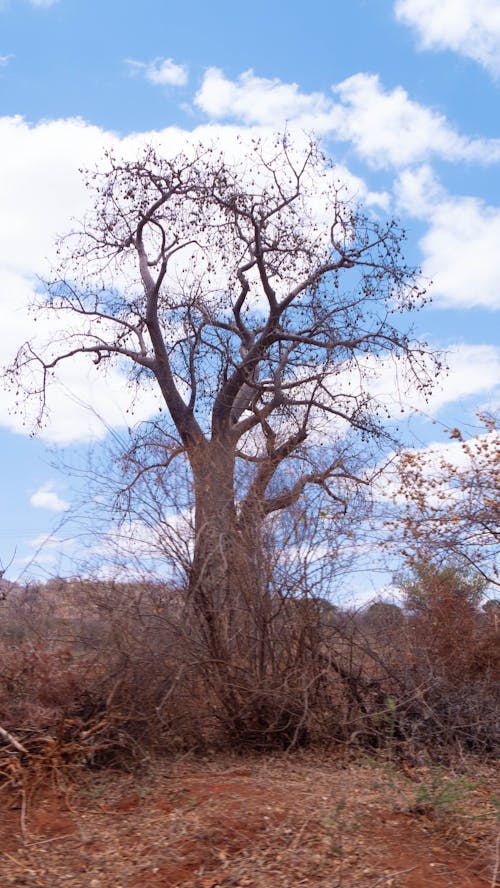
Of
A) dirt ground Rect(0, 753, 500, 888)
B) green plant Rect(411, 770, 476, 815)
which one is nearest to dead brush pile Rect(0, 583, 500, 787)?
dirt ground Rect(0, 753, 500, 888)

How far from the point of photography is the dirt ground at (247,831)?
454cm

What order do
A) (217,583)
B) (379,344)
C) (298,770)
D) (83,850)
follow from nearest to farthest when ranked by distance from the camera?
(83,850), (298,770), (217,583), (379,344)

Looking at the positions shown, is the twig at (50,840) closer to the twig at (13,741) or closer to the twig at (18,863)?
the twig at (18,863)

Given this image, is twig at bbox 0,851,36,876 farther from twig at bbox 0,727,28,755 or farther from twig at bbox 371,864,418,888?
twig at bbox 371,864,418,888

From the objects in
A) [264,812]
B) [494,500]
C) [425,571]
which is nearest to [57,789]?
[264,812]

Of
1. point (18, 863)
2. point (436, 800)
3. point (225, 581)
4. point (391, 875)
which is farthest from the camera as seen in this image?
point (225, 581)

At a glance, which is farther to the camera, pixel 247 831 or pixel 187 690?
pixel 187 690

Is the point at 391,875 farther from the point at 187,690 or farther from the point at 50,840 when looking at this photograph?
the point at 187,690

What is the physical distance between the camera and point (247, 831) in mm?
4988

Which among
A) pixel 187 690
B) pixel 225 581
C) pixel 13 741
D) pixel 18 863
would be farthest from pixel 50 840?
pixel 225 581

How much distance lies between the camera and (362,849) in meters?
4.73

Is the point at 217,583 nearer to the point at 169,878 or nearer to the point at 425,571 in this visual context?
the point at 169,878

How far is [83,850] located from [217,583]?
248 centimetres

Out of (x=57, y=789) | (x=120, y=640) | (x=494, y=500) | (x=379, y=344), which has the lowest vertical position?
(x=57, y=789)
